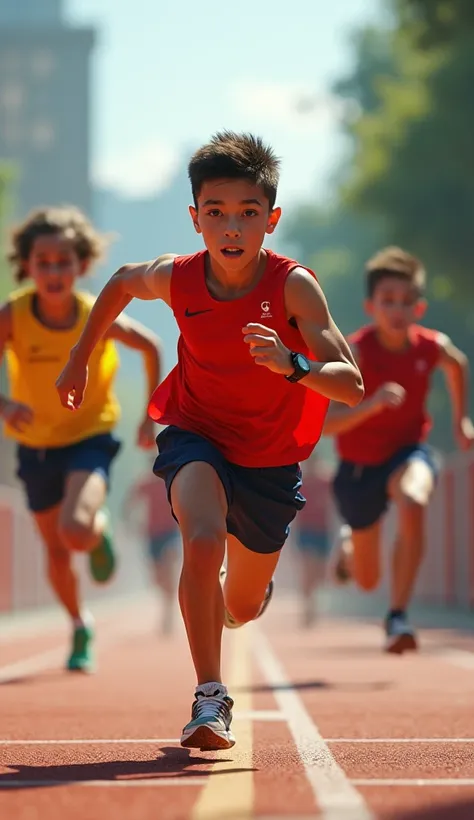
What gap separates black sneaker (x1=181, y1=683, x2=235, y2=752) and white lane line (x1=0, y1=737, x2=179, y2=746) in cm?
48

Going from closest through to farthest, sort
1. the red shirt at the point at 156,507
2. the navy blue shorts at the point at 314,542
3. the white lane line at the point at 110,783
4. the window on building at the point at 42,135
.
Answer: the white lane line at the point at 110,783 < the red shirt at the point at 156,507 < the navy blue shorts at the point at 314,542 < the window on building at the point at 42,135

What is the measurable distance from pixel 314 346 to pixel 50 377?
395cm

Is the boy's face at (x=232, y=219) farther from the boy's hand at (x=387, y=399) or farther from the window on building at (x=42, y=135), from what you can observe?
the window on building at (x=42, y=135)

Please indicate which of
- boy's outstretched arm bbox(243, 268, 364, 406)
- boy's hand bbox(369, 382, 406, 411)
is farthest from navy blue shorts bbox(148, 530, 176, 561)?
boy's outstretched arm bbox(243, 268, 364, 406)

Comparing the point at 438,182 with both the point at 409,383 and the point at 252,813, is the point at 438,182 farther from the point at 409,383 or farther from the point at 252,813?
the point at 252,813

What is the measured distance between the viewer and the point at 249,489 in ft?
21.5

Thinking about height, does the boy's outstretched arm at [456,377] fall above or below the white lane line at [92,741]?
above

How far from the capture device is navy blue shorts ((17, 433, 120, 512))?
32.2 feet

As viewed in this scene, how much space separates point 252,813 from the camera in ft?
13.7

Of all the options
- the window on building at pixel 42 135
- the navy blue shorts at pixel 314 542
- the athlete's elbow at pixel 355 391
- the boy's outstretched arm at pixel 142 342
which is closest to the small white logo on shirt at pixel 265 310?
the athlete's elbow at pixel 355 391

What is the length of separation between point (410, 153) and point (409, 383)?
79.9ft

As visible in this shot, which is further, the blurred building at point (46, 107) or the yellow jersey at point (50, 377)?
the blurred building at point (46, 107)

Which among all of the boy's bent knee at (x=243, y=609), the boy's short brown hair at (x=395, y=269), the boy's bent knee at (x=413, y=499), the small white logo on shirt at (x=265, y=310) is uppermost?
the boy's short brown hair at (x=395, y=269)

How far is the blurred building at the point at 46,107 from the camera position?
139375mm
